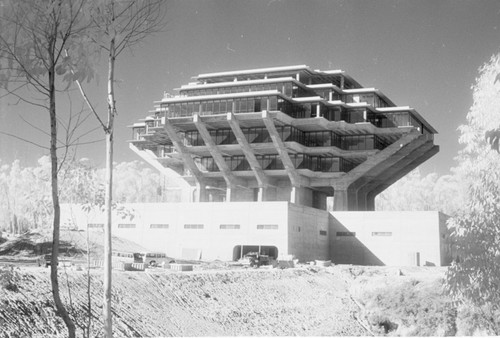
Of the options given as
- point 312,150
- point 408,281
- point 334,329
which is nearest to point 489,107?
point 334,329

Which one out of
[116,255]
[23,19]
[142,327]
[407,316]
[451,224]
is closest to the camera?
[23,19]

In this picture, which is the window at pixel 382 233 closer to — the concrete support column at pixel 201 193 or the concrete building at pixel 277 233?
the concrete building at pixel 277 233

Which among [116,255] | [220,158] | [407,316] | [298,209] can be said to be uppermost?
[220,158]

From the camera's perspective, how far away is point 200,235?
176ft

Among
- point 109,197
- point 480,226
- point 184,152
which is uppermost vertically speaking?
point 184,152

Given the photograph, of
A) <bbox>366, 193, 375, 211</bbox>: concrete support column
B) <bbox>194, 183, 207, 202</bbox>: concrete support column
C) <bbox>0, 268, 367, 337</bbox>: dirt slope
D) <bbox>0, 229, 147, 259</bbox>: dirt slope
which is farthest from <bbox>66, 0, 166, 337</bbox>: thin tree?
<bbox>366, 193, 375, 211</bbox>: concrete support column

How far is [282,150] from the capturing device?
6088 cm

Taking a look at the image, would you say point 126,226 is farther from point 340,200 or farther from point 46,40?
point 46,40

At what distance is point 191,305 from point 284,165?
3840 centimetres

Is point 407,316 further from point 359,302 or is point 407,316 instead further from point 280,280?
point 280,280

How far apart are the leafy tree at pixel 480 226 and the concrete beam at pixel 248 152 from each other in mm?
41894

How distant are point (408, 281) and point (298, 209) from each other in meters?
20.6

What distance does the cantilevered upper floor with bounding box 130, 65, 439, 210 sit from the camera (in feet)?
200

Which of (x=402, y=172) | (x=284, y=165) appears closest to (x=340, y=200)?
(x=284, y=165)
